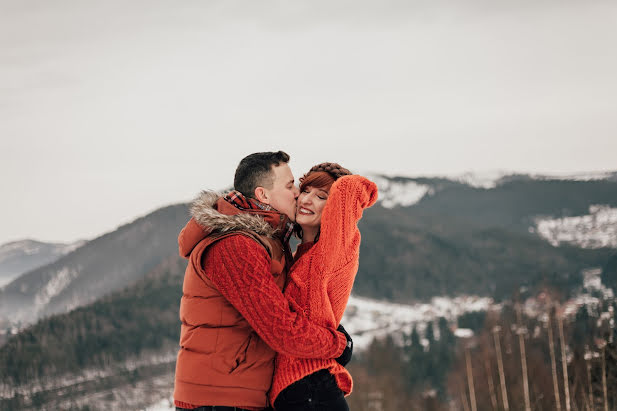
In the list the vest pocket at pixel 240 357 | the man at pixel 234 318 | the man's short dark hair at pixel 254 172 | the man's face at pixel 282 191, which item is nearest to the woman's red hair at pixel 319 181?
the man's face at pixel 282 191

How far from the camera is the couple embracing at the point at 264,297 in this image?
9.30ft

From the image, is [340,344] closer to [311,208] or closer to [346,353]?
[346,353]

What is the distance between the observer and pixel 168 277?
144 metres

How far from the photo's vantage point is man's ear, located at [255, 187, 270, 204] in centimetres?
318

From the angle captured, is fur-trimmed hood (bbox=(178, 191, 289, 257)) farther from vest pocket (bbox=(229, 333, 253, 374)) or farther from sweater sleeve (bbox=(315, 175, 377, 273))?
vest pocket (bbox=(229, 333, 253, 374))

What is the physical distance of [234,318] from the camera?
9.57 feet

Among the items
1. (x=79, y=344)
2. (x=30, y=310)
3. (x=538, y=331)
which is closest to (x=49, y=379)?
(x=79, y=344)

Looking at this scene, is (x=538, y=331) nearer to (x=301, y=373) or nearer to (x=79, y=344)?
(x=301, y=373)

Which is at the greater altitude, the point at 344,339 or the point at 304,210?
the point at 304,210

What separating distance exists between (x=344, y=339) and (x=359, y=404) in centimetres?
4574

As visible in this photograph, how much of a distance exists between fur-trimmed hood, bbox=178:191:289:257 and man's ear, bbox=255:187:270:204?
0.09m

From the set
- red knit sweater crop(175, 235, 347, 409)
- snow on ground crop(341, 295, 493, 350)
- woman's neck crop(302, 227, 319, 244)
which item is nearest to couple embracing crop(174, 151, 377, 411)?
red knit sweater crop(175, 235, 347, 409)

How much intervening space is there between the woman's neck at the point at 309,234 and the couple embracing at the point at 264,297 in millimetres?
186

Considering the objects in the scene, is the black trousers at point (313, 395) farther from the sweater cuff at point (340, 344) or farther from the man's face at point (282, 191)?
the man's face at point (282, 191)
